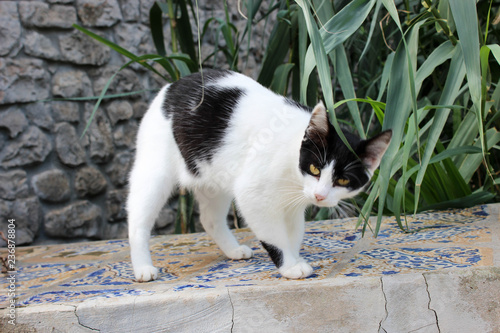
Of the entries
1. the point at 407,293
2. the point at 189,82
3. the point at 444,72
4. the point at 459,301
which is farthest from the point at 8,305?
the point at 444,72

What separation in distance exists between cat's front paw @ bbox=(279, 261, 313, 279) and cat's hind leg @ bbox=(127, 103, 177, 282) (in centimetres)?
37

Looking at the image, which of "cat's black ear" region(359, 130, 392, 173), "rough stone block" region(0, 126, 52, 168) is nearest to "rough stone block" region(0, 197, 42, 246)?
"rough stone block" region(0, 126, 52, 168)

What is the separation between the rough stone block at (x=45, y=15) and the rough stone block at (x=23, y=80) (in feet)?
0.63

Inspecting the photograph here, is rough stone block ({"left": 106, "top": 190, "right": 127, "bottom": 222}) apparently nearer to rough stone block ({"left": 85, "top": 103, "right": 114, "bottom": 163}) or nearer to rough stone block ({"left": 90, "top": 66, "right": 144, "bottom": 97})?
rough stone block ({"left": 85, "top": 103, "right": 114, "bottom": 163})

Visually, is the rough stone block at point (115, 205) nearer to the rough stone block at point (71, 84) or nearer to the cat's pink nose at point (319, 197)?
the rough stone block at point (71, 84)

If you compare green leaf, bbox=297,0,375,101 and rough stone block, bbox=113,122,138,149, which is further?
rough stone block, bbox=113,122,138,149

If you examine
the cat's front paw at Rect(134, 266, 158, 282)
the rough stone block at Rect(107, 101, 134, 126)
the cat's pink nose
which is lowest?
the cat's front paw at Rect(134, 266, 158, 282)

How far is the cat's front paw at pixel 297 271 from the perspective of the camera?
49.8 inches

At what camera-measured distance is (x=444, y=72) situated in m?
2.36

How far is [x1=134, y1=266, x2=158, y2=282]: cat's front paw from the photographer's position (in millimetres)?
1361

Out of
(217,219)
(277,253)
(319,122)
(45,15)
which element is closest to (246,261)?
(217,219)

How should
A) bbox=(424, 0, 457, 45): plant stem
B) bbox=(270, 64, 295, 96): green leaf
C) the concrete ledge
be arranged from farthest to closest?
1. bbox=(270, 64, 295, 96): green leaf
2. bbox=(424, 0, 457, 45): plant stem
3. the concrete ledge

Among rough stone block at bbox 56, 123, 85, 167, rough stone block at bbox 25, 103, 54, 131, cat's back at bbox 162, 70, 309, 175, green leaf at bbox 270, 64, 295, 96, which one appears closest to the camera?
cat's back at bbox 162, 70, 309, 175

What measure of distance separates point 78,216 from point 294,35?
1508 millimetres
